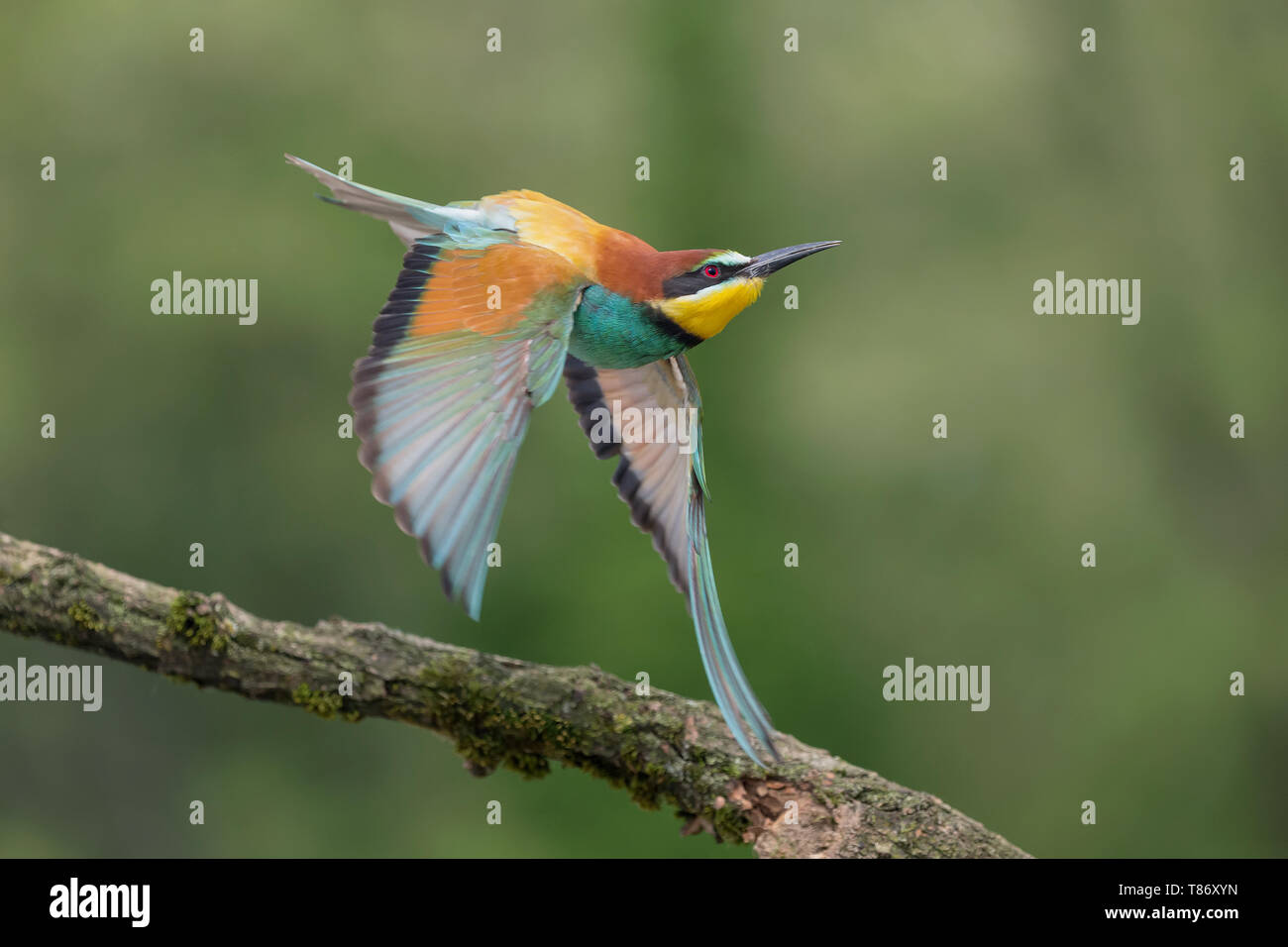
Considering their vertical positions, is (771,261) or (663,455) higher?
(771,261)

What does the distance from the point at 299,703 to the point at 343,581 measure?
2.64 m

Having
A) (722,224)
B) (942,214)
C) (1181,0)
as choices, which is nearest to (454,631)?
(722,224)

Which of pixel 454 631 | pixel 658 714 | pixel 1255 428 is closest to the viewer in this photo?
pixel 658 714

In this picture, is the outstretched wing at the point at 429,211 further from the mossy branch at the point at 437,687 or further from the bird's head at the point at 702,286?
the mossy branch at the point at 437,687

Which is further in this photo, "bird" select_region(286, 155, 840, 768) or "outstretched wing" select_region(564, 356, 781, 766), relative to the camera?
"outstretched wing" select_region(564, 356, 781, 766)

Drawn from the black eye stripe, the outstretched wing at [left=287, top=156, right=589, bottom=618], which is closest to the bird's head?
the black eye stripe

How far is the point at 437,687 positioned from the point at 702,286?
2.75 ft

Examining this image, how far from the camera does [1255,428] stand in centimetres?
473

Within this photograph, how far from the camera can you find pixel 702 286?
2312 millimetres

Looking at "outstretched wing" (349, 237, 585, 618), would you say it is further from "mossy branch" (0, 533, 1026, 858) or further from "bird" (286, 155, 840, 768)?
"mossy branch" (0, 533, 1026, 858)

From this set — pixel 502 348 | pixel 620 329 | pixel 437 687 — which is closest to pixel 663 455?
pixel 620 329

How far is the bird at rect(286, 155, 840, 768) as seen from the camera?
207 centimetres

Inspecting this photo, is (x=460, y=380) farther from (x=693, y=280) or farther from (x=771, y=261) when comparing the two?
(x=771, y=261)

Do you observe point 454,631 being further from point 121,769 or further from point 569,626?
point 121,769
